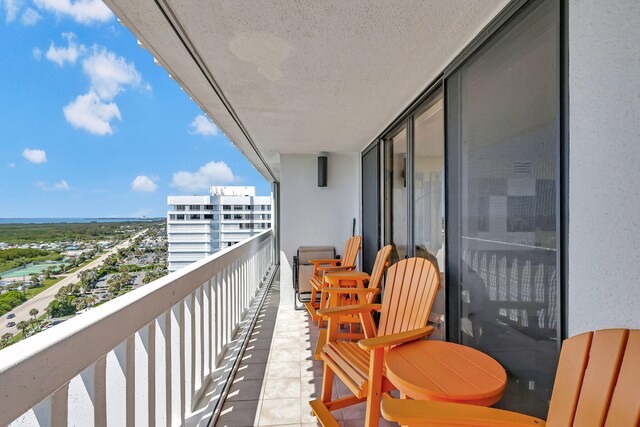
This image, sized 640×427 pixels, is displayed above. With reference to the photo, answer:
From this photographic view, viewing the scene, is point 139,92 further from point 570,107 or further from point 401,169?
point 570,107

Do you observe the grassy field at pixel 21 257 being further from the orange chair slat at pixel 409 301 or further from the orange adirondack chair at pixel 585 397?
the orange chair slat at pixel 409 301

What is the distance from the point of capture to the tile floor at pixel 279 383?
2041mm

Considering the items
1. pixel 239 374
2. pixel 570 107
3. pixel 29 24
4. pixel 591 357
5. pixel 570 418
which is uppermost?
pixel 29 24

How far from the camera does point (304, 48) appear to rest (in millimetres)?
1778

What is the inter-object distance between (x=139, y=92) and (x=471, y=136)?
74.5 feet

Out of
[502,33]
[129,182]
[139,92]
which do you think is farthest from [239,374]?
[139,92]

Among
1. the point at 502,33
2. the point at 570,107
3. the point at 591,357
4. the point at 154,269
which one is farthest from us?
the point at 154,269

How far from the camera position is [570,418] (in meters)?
0.91

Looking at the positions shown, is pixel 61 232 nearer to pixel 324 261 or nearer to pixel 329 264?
pixel 324 261

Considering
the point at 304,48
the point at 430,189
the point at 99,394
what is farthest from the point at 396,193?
the point at 99,394

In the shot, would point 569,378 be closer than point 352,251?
Yes

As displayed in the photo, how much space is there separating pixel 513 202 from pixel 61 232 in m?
2.35

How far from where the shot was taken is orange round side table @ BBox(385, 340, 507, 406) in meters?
1.19

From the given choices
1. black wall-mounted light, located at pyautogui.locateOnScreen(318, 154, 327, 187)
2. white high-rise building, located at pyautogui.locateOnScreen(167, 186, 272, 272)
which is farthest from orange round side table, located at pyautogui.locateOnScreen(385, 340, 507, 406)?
white high-rise building, located at pyautogui.locateOnScreen(167, 186, 272, 272)
